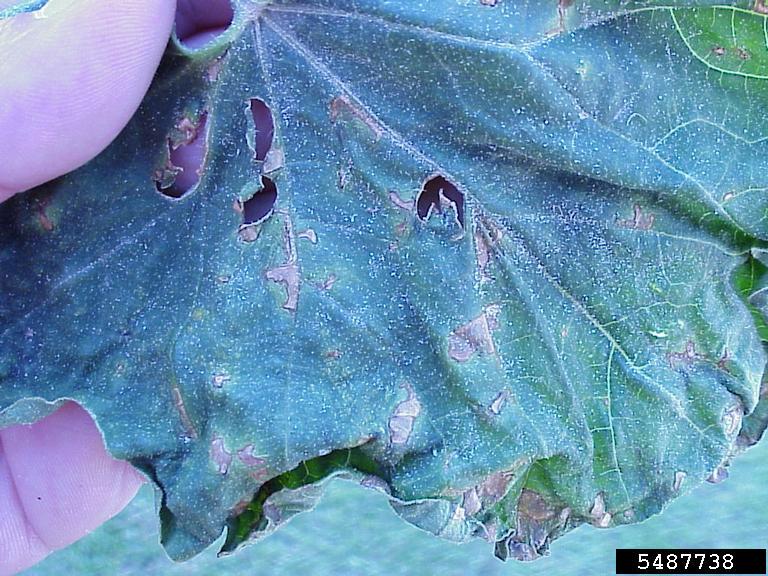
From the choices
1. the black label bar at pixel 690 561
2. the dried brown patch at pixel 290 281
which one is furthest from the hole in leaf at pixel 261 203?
the black label bar at pixel 690 561

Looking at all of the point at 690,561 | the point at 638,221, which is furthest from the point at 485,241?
the point at 690,561

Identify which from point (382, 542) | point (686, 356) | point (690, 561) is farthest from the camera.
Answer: point (690, 561)

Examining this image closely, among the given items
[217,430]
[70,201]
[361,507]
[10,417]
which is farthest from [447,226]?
[361,507]

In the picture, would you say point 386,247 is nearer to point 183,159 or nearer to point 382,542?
point 183,159

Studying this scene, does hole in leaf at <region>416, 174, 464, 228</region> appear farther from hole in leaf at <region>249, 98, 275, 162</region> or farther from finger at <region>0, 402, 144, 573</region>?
finger at <region>0, 402, 144, 573</region>

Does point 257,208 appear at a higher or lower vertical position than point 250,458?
higher

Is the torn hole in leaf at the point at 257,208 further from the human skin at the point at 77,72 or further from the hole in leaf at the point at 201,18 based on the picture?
the hole in leaf at the point at 201,18

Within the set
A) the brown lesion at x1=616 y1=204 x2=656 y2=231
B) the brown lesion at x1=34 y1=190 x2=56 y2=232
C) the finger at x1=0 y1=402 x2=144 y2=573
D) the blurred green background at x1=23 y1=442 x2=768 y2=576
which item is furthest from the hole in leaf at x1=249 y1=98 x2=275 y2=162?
the blurred green background at x1=23 y1=442 x2=768 y2=576
